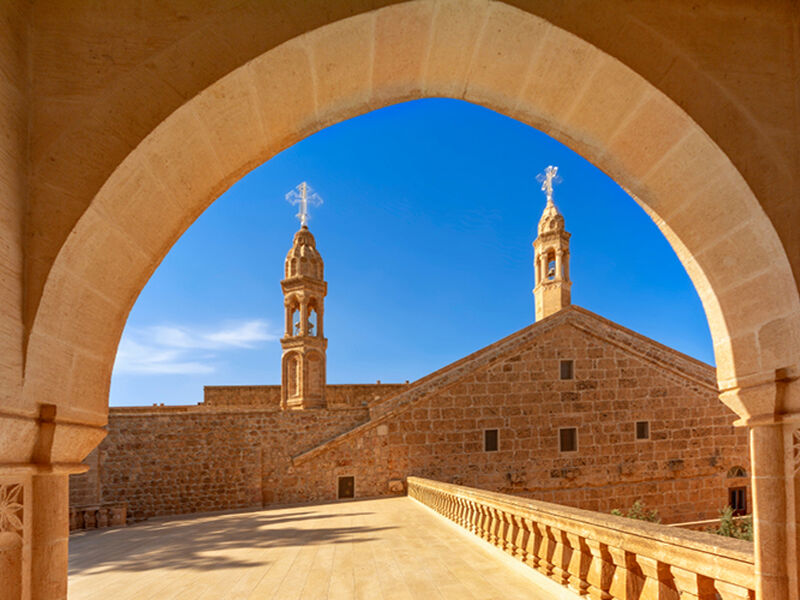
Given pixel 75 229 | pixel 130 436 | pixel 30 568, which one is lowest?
pixel 130 436

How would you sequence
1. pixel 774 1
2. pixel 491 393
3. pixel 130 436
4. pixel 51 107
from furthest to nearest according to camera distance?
pixel 491 393, pixel 130 436, pixel 774 1, pixel 51 107

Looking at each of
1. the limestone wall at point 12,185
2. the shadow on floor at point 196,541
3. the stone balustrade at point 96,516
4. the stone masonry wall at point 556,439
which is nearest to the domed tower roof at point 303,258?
the stone masonry wall at point 556,439

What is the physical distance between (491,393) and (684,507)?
23.1 ft

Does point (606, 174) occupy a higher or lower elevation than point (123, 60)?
lower

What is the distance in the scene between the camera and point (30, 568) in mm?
1818

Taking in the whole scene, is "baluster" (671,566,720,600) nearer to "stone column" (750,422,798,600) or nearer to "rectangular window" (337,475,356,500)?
"stone column" (750,422,798,600)

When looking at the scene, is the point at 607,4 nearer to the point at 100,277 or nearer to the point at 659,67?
the point at 659,67

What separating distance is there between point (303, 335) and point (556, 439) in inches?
322

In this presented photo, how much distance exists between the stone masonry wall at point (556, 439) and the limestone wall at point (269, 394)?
13.0ft

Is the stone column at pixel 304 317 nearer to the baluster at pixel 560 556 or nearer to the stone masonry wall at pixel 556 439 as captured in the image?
the stone masonry wall at pixel 556 439

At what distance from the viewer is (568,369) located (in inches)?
623

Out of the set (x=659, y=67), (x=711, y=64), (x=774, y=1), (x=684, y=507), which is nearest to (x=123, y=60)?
(x=659, y=67)

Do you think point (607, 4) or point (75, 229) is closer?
point (75, 229)

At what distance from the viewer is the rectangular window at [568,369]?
15781mm
